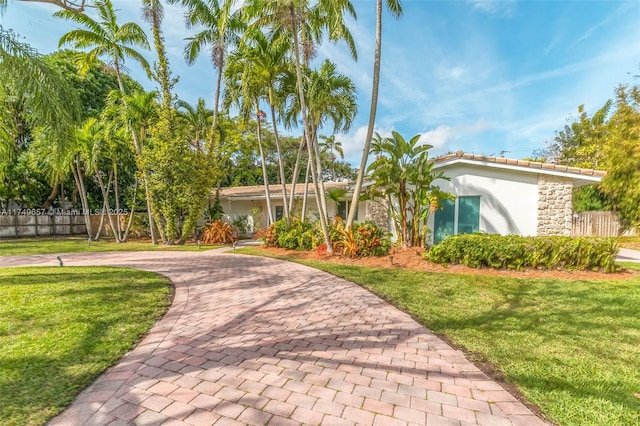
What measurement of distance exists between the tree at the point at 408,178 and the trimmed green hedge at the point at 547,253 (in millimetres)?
2284

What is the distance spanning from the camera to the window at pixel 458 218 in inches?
445

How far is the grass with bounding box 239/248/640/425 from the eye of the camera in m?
2.67

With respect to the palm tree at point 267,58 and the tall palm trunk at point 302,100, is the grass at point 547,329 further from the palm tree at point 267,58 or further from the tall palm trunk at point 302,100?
the palm tree at point 267,58

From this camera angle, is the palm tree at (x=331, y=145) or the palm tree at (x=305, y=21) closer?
the palm tree at (x=305, y=21)

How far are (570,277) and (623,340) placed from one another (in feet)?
13.6

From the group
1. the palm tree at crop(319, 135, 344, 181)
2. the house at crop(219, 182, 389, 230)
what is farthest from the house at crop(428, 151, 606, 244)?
the palm tree at crop(319, 135, 344, 181)

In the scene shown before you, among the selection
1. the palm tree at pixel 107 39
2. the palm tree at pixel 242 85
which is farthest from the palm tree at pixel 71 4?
the palm tree at pixel 107 39

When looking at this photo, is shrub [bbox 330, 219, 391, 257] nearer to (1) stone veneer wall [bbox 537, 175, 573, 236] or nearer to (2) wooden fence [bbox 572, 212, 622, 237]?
(1) stone veneer wall [bbox 537, 175, 573, 236]

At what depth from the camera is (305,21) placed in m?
10.7

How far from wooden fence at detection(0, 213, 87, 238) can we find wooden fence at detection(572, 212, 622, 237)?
32.0 m

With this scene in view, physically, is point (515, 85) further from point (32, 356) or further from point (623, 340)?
point (32, 356)

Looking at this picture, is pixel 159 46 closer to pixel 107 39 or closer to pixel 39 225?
pixel 107 39

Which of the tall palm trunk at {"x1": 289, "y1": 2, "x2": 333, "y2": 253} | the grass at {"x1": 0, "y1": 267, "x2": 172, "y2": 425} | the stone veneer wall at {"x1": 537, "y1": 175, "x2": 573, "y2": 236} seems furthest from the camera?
the stone veneer wall at {"x1": 537, "y1": 175, "x2": 573, "y2": 236}

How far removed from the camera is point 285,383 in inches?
112
